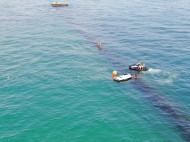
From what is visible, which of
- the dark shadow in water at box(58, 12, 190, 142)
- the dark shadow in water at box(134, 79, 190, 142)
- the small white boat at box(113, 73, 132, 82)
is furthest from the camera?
the small white boat at box(113, 73, 132, 82)

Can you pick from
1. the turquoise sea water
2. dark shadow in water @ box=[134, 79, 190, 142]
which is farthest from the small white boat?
dark shadow in water @ box=[134, 79, 190, 142]

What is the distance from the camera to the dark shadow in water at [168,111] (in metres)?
50.8

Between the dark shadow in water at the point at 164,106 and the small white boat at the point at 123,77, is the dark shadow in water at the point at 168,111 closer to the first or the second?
the dark shadow in water at the point at 164,106

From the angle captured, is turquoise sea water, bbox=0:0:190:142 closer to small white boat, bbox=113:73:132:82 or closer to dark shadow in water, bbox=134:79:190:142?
dark shadow in water, bbox=134:79:190:142

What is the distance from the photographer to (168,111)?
56.9 meters

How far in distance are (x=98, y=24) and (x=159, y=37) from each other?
41627 millimetres

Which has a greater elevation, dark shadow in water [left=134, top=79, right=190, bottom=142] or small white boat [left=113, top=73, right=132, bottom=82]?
small white boat [left=113, top=73, right=132, bottom=82]

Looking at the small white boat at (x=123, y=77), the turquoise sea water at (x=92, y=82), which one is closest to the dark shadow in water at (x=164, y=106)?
the turquoise sea water at (x=92, y=82)

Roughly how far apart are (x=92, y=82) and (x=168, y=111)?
2426cm

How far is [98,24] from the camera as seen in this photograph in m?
138

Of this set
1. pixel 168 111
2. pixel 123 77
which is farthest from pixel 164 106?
pixel 123 77

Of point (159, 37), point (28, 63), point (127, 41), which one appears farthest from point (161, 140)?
point (159, 37)

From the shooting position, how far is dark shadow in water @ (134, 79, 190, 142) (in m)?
50.8

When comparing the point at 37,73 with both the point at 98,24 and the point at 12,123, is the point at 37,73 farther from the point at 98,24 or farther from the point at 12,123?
the point at 98,24
